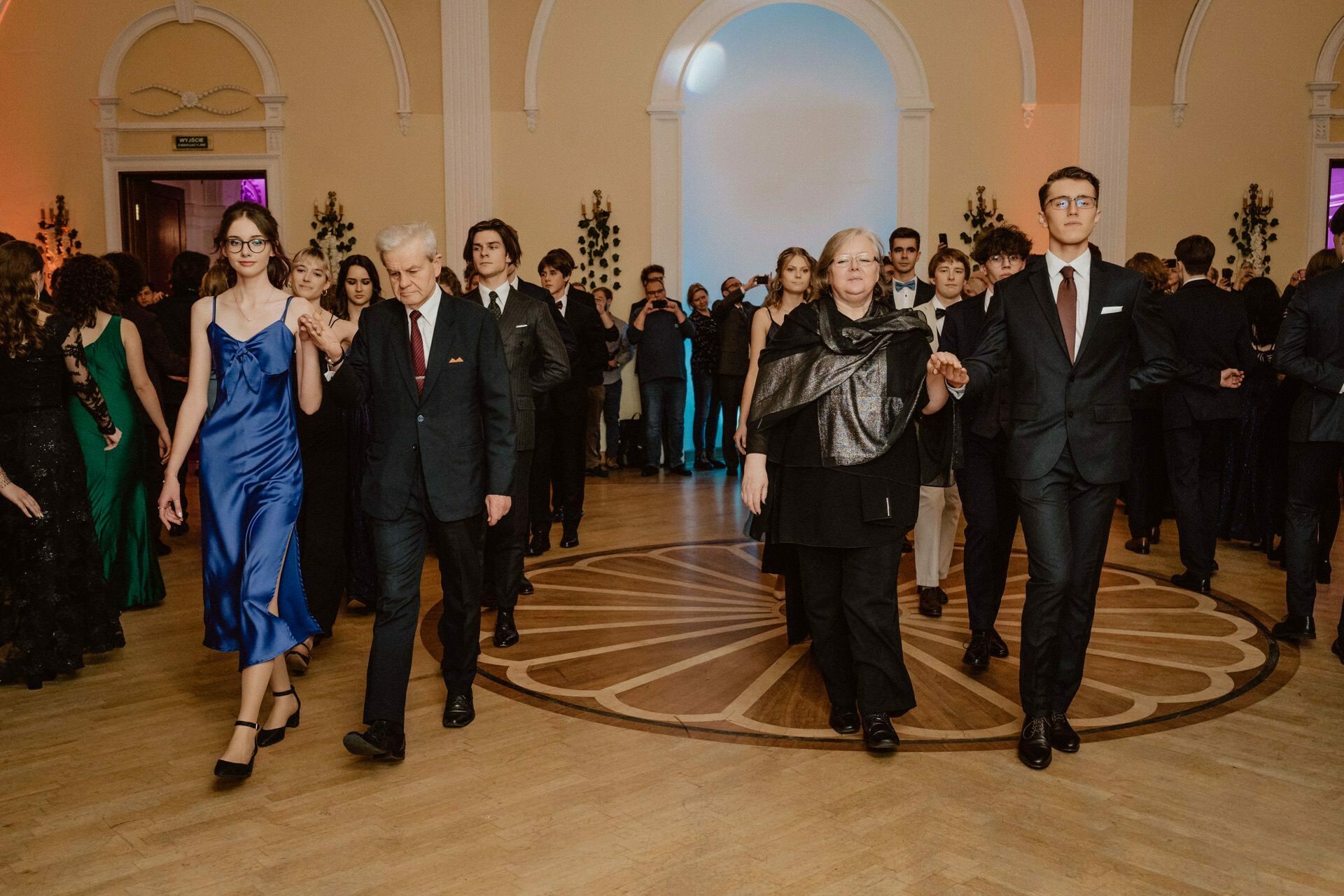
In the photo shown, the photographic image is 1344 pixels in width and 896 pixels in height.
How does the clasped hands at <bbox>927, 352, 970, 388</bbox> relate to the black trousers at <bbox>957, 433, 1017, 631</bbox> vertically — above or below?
above

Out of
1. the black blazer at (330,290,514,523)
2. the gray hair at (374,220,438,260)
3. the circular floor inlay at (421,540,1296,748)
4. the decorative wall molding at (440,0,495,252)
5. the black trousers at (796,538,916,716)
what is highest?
the decorative wall molding at (440,0,495,252)

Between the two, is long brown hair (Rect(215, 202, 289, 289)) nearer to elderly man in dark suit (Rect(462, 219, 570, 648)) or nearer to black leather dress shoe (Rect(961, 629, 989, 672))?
elderly man in dark suit (Rect(462, 219, 570, 648))

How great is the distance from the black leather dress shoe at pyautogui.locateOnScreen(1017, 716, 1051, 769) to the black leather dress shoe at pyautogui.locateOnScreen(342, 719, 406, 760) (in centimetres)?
189

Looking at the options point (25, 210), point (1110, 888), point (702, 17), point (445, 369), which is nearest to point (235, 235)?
point (445, 369)

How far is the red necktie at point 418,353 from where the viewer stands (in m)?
3.40

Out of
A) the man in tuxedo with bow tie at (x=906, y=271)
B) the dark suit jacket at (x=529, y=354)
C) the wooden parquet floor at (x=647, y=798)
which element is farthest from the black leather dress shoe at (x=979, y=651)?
the dark suit jacket at (x=529, y=354)

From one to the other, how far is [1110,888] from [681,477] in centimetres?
703

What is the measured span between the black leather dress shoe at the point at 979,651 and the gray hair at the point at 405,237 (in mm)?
2453

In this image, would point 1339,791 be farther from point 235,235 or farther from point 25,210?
point 25,210

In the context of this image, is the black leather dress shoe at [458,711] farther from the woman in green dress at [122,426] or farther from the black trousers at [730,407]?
the black trousers at [730,407]

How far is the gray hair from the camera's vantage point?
3338mm

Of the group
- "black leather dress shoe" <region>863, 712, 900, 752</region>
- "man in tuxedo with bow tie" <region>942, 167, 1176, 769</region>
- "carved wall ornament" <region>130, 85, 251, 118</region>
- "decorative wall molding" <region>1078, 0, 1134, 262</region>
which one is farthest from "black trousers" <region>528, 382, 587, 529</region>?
"decorative wall molding" <region>1078, 0, 1134, 262</region>

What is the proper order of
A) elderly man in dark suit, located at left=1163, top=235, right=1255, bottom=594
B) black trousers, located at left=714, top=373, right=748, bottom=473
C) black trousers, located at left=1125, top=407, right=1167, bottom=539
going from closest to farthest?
elderly man in dark suit, located at left=1163, top=235, right=1255, bottom=594, black trousers, located at left=1125, top=407, right=1167, bottom=539, black trousers, located at left=714, top=373, right=748, bottom=473

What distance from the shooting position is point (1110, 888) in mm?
2576
